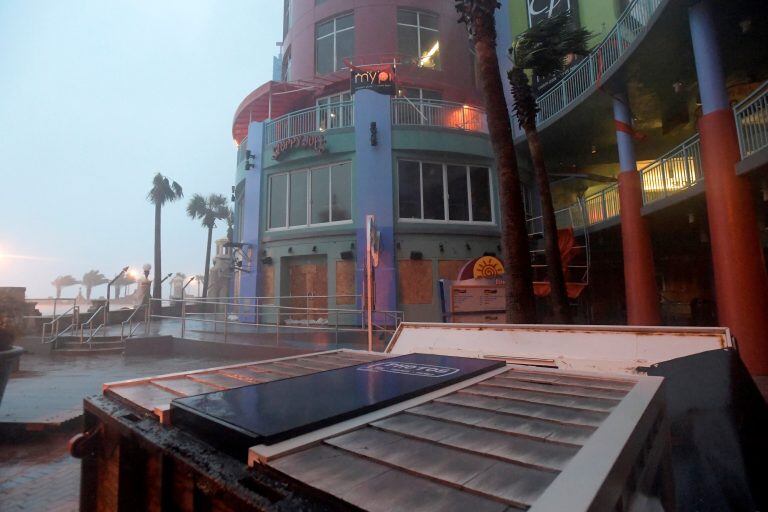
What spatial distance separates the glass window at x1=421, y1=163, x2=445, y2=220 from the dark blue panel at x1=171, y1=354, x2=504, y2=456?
42.2 feet

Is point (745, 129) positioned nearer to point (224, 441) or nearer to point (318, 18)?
point (224, 441)

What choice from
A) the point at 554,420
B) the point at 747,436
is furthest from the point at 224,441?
the point at 747,436

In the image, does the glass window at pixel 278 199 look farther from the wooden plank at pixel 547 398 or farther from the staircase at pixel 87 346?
the wooden plank at pixel 547 398

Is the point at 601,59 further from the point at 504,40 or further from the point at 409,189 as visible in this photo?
the point at 504,40

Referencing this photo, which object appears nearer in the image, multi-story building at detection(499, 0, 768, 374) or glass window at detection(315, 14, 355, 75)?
multi-story building at detection(499, 0, 768, 374)

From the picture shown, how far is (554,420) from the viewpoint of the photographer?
6.28ft

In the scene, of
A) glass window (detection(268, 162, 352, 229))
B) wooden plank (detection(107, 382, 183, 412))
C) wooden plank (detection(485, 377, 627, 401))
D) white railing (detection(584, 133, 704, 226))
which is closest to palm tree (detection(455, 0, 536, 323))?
white railing (detection(584, 133, 704, 226))

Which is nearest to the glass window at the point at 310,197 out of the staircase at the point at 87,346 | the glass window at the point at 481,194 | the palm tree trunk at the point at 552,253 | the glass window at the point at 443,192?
the glass window at the point at 443,192

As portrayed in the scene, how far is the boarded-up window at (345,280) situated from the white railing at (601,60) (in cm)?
863

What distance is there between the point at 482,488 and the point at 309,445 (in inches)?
28.9

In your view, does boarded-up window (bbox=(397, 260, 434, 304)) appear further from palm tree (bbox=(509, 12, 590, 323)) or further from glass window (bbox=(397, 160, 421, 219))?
palm tree (bbox=(509, 12, 590, 323))

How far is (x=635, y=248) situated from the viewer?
11211 mm

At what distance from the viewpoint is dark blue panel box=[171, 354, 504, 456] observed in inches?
67.6

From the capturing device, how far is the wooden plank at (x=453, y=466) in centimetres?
125
